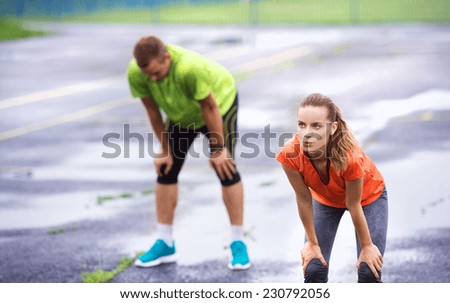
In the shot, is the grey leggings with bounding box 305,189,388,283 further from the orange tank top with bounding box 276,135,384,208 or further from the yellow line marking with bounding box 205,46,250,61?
the yellow line marking with bounding box 205,46,250,61

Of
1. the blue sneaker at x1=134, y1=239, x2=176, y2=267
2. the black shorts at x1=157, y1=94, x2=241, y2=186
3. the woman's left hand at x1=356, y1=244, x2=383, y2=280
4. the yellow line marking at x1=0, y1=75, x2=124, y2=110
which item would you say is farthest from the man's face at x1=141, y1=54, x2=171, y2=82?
the yellow line marking at x1=0, y1=75, x2=124, y2=110

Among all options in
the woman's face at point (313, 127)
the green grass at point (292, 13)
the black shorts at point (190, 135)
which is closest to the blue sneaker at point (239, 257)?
the black shorts at point (190, 135)

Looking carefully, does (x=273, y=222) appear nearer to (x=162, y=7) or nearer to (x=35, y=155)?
(x=35, y=155)

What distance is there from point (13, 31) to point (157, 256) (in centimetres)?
1727

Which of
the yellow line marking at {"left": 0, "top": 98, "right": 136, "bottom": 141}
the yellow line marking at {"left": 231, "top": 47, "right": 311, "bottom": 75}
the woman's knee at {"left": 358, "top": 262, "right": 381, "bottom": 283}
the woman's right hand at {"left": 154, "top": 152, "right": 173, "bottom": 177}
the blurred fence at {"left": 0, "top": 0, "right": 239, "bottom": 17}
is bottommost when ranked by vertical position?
the blurred fence at {"left": 0, "top": 0, "right": 239, "bottom": 17}

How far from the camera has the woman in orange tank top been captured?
3383 millimetres

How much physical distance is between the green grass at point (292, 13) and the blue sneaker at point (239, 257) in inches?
648

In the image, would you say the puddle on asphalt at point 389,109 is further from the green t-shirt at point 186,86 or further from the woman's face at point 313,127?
the woman's face at point 313,127

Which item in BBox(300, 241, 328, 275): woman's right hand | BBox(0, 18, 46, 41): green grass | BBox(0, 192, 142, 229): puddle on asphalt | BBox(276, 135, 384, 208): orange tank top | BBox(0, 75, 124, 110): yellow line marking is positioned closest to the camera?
BBox(276, 135, 384, 208): orange tank top

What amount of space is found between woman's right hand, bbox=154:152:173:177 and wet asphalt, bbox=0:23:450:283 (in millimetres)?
574

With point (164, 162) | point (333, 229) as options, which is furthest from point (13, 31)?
point (333, 229)

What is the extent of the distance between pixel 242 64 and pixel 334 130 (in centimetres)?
1109

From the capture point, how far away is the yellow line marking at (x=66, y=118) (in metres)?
9.48

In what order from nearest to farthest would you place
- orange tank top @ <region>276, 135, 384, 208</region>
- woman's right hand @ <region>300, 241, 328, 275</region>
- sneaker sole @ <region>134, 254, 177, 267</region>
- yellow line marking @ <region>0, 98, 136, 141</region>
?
1. orange tank top @ <region>276, 135, 384, 208</region>
2. woman's right hand @ <region>300, 241, 328, 275</region>
3. sneaker sole @ <region>134, 254, 177, 267</region>
4. yellow line marking @ <region>0, 98, 136, 141</region>
